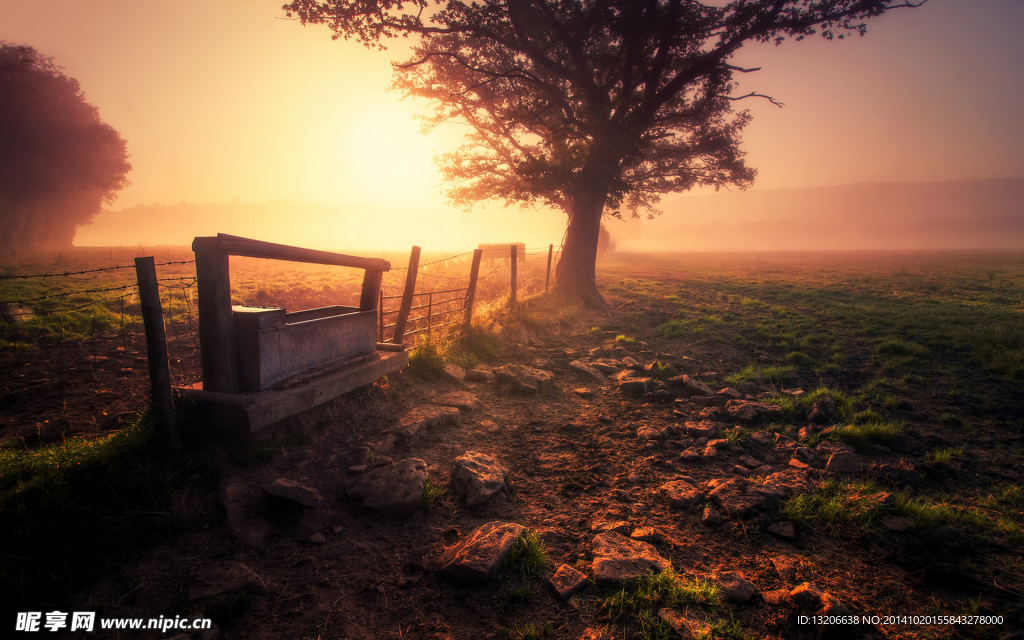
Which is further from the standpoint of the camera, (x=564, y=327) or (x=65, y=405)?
(x=564, y=327)

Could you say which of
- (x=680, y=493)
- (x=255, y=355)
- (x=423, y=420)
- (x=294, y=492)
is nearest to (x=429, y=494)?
(x=294, y=492)

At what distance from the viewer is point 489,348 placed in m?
7.49

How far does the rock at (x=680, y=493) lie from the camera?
3.33 metres

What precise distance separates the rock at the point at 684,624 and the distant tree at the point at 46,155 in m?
31.9

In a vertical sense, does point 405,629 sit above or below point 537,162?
below

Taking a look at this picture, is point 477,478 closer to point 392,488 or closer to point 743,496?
point 392,488

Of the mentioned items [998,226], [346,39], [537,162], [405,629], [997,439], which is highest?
[998,226]

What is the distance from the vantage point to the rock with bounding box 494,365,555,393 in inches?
235

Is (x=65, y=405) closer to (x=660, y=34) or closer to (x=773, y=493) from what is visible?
(x=773, y=493)

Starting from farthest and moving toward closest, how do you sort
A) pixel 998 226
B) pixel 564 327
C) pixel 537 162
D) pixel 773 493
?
pixel 998 226 → pixel 537 162 → pixel 564 327 → pixel 773 493

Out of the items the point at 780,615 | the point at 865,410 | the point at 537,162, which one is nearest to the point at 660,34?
the point at 537,162

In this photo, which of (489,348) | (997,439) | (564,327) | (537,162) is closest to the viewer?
(997,439)

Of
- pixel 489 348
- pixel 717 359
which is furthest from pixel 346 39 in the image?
pixel 717 359

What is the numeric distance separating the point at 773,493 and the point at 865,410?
271cm
